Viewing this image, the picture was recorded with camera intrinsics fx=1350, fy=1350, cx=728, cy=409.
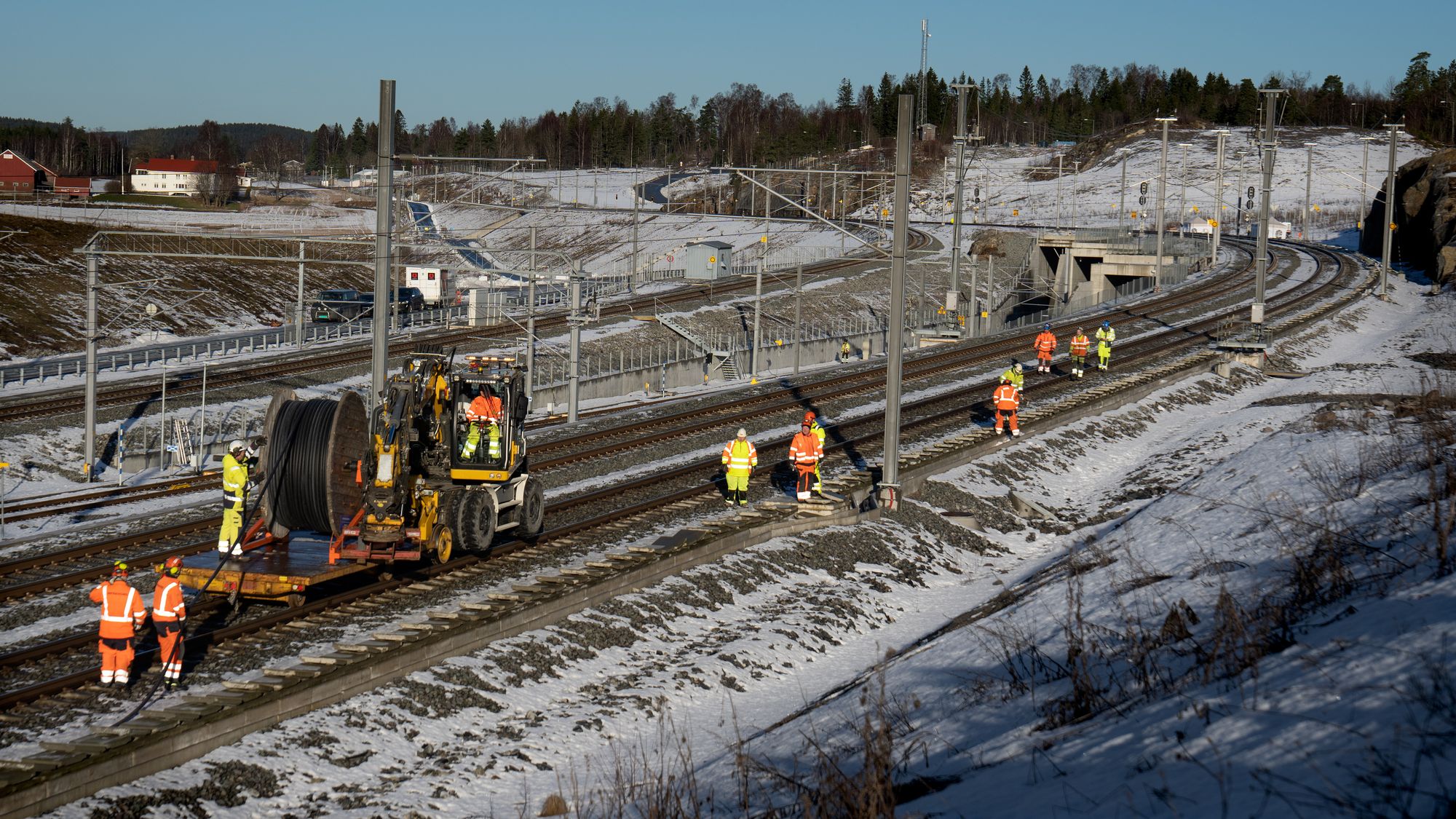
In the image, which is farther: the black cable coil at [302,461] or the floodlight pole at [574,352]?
the floodlight pole at [574,352]

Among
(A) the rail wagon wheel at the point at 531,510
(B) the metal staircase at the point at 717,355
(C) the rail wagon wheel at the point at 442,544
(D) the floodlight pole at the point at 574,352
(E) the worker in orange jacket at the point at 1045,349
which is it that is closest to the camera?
(C) the rail wagon wheel at the point at 442,544

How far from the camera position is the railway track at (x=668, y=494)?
15.4 meters

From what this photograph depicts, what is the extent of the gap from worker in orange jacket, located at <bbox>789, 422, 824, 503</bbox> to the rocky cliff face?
55.9 meters

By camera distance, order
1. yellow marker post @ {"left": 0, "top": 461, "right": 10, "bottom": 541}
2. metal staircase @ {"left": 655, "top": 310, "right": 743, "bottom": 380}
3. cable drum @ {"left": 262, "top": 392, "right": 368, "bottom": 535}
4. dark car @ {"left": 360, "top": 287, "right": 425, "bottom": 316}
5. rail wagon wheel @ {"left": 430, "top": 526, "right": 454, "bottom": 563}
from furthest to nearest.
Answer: dark car @ {"left": 360, "top": 287, "right": 425, "bottom": 316} → metal staircase @ {"left": 655, "top": 310, "right": 743, "bottom": 380} → yellow marker post @ {"left": 0, "top": 461, "right": 10, "bottom": 541} → rail wagon wheel @ {"left": 430, "top": 526, "right": 454, "bottom": 563} → cable drum @ {"left": 262, "top": 392, "right": 368, "bottom": 535}

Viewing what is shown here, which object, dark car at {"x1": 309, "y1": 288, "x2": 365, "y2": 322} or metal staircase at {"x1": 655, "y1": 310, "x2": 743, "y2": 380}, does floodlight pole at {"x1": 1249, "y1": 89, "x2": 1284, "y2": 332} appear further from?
dark car at {"x1": 309, "y1": 288, "x2": 365, "y2": 322}

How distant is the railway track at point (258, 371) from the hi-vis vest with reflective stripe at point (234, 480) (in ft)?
64.3

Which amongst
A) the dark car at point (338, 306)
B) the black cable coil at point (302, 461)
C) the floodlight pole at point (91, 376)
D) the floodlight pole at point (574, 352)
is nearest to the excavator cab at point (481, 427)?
the black cable coil at point (302, 461)

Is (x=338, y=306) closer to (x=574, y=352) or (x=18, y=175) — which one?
(x=574, y=352)

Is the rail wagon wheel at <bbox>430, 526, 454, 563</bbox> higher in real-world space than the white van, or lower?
lower

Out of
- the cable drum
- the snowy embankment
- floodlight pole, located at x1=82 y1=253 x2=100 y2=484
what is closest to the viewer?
the cable drum

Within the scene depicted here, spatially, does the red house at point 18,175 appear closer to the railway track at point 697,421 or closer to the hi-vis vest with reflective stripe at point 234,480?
the railway track at point 697,421

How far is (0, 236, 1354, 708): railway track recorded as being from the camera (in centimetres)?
1541

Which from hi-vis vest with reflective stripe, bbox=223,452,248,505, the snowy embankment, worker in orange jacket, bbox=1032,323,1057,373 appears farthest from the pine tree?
hi-vis vest with reflective stripe, bbox=223,452,248,505

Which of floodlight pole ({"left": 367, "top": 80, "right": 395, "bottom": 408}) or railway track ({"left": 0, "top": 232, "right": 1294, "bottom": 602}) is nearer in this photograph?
railway track ({"left": 0, "top": 232, "right": 1294, "bottom": 602})
